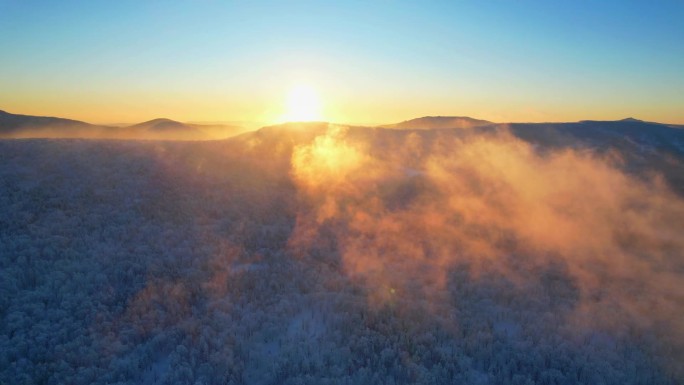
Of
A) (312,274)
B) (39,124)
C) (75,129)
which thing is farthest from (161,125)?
(312,274)

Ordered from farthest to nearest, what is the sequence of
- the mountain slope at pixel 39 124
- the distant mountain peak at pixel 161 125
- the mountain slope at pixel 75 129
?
the distant mountain peak at pixel 161 125 → the mountain slope at pixel 39 124 → the mountain slope at pixel 75 129

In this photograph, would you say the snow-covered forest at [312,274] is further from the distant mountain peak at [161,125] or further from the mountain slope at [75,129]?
the distant mountain peak at [161,125]

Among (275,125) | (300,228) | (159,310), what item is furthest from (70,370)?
(275,125)

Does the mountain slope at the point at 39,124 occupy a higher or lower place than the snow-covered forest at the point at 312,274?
higher

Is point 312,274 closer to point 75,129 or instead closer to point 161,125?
point 75,129

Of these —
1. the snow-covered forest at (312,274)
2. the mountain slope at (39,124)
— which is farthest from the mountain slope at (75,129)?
the snow-covered forest at (312,274)

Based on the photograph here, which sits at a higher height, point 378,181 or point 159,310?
point 378,181

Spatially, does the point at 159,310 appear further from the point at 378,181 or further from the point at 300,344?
the point at 378,181

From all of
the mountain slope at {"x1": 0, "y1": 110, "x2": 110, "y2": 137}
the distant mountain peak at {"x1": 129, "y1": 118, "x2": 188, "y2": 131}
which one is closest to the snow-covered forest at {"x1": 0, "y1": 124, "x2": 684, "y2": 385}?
the mountain slope at {"x1": 0, "y1": 110, "x2": 110, "y2": 137}
